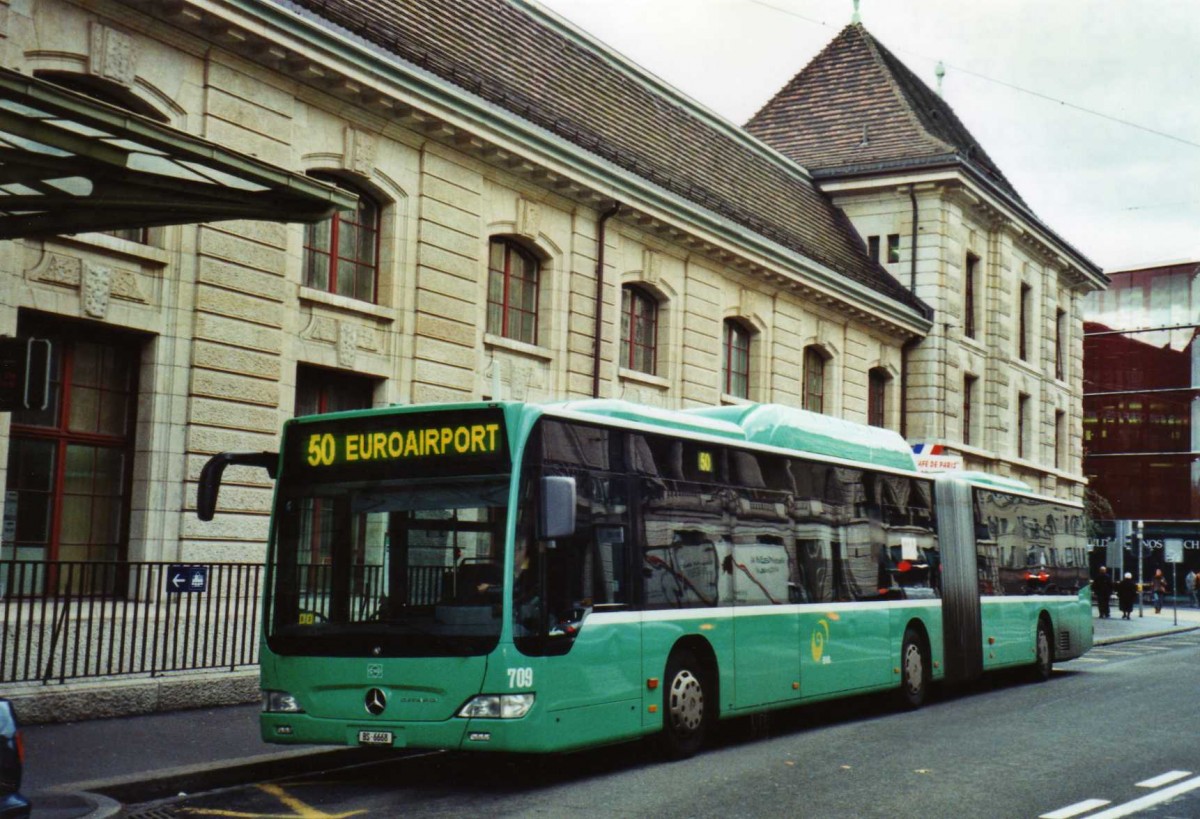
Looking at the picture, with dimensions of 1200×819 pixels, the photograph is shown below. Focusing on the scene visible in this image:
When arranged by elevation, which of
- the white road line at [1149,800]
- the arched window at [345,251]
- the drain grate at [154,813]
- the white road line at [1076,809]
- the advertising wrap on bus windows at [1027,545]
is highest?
the arched window at [345,251]

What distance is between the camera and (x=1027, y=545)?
21.0 m

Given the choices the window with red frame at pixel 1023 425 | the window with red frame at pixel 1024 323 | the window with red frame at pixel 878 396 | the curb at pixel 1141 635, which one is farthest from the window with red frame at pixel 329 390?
the window with red frame at pixel 1023 425

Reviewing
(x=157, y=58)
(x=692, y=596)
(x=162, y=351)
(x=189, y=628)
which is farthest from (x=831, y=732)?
(x=157, y=58)

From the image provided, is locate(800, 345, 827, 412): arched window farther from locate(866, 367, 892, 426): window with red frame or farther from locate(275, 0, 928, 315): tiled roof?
locate(866, 367, 892, 426): window with red frame

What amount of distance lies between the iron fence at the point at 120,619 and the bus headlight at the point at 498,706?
15.5 feet

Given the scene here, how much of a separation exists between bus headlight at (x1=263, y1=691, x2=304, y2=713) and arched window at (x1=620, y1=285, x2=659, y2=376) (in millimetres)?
14760

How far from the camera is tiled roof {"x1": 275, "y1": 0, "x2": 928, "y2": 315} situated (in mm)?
20641

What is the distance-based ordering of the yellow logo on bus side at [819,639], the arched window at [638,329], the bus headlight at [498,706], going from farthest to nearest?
1. the arched window at [638,329]
2. the yellow logo on bus side at [819,639]
3. the bus headlight at [498,706]

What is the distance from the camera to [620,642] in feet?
36.4

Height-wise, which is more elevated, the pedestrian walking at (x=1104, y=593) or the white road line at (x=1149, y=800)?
the pedestrian walking at (x=1104, y=593)

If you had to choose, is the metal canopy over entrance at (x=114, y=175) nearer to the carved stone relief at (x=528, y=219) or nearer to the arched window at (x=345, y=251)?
the arched window at (x=345, y=251)

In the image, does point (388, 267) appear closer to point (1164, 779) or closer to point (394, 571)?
point (394, 571)

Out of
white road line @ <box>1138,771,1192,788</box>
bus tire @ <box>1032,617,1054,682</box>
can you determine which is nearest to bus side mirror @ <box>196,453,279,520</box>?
white road line @ <box>1138,771,1192,788</box>

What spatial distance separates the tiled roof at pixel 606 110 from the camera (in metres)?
20.6
